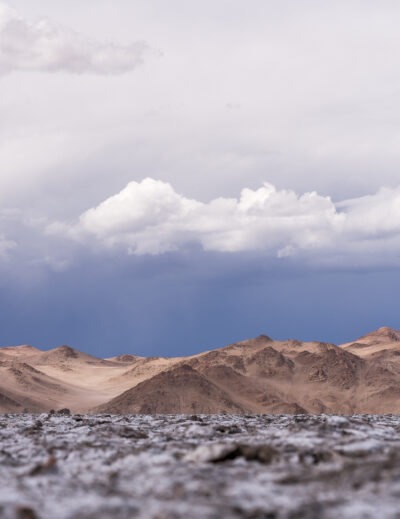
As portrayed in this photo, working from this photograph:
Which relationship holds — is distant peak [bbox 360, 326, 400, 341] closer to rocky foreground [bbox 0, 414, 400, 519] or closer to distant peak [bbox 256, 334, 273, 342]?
distant peak [bbox 256, 334, 273, 342]

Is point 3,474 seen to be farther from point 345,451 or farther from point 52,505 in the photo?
point 345,451

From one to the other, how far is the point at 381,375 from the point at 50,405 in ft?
116

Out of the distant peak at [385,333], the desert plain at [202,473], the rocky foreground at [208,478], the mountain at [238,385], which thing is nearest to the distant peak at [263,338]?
the mountain at [238,385]

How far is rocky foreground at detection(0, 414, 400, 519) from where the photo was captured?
5.36 metres

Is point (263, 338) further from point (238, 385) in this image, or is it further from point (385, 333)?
point (385, 333)

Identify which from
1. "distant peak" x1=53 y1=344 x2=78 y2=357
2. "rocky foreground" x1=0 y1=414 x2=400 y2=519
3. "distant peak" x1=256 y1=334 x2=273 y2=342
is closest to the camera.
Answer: "rocky foreground" x1=0 y1=414 x2=400 y2=519

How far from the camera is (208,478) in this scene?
6633 millimetres

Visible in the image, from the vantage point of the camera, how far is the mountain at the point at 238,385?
158ft

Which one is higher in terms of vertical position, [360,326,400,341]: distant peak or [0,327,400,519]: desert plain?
[360,326,400,341]: distant peak

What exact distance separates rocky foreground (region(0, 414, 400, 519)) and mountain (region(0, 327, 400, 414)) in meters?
37.3

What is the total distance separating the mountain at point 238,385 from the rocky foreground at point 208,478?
A: 3733 cm

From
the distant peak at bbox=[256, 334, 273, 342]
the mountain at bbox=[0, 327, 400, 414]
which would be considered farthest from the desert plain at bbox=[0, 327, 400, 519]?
the distant peak at bbox=[256, 334, 273, 342]

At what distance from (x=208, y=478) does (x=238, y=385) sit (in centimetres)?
5023

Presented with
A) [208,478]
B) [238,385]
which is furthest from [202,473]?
[238,385]
